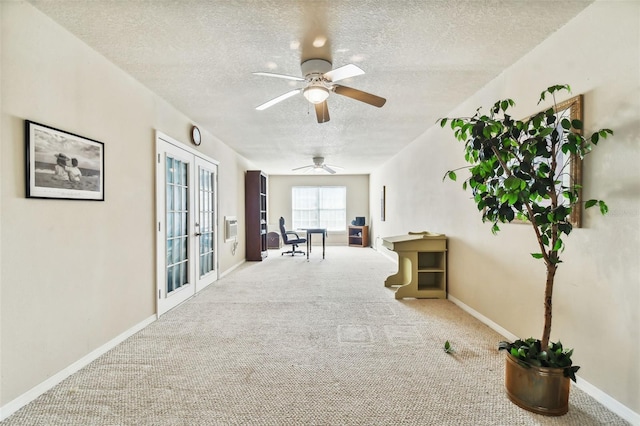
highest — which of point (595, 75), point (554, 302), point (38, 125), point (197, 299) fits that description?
point (595, 75)

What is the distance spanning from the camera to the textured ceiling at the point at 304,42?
73.1 inches

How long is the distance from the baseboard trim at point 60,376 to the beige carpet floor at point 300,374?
51 millimetres

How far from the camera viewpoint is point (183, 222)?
13.0 feet

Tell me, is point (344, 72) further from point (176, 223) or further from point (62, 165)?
point (176, 223)

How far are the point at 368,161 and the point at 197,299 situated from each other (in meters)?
5.15

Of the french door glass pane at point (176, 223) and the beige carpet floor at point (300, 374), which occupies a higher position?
the french door glass pane at point (176, 223)

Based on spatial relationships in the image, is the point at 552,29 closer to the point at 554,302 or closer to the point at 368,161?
the point at 554,302

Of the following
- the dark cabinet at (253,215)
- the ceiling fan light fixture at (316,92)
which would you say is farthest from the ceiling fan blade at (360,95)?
the dark cabinet at (253,215)

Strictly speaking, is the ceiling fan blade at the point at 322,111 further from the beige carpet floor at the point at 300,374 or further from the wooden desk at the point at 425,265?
the beige carpet floor at the point at 300,374

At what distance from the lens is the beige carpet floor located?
170 centimetres

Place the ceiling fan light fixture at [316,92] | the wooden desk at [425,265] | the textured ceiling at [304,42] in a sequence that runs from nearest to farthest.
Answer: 1. the textured ceiling at [304,42]
2. the ceiling fan light fixture at [316,92]
3. the wooden desk at [425,265]

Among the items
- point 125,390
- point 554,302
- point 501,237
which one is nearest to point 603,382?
point 554,302

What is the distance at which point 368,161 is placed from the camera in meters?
7.52

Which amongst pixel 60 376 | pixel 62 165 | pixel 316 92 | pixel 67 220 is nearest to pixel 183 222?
pixel 67 220
